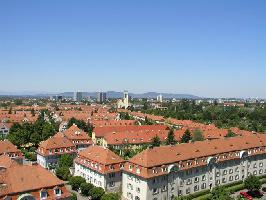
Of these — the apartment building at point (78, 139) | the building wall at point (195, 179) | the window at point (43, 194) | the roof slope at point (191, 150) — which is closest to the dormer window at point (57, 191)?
the window at point (43, 194)

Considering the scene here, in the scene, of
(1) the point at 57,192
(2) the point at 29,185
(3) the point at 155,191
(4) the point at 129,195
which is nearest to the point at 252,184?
(3) the point at 155,191

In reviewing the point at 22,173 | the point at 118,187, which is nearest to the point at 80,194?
the point at 118,187

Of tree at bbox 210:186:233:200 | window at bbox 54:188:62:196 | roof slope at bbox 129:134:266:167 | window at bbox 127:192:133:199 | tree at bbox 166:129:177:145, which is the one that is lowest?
window at bbox 127:192:133:199

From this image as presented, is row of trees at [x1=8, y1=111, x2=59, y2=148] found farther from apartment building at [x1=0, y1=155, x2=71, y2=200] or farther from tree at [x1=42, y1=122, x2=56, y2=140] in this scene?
apartment building at [x1=0, y1=155, x2=71, y2=200]

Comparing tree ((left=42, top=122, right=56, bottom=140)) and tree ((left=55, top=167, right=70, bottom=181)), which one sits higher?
tree ((left=42, top=122, right=56, bottom=140))

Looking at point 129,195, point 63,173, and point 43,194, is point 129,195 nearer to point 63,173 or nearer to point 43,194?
point 63,173

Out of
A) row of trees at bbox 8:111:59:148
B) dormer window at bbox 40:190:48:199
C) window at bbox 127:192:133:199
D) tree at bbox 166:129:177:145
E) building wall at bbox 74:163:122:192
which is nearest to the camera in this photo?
dormer window at bbox 40:190:48:199

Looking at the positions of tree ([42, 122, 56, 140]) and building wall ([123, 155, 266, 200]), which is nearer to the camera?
building wall ([123, 155, 266, 200])

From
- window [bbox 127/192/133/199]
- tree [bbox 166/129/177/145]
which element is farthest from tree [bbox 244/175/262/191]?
tree [bbox 166/129/177/145]
